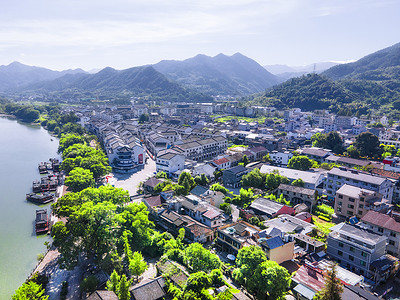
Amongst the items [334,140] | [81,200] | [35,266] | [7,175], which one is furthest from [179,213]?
[334,140]

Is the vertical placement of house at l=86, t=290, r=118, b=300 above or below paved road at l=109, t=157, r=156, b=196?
above

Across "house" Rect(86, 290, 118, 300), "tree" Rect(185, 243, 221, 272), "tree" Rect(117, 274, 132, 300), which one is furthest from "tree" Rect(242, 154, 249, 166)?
"house" Rect(86, 290, 118, 300)

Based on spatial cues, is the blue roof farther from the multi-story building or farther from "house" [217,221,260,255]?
the multi-story building

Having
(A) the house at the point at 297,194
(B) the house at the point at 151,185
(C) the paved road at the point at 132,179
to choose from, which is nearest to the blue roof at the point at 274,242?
(A) the house at the point at 297,194

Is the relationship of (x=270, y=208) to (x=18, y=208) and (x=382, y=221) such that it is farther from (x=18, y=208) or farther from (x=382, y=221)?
(x=18, y=208)

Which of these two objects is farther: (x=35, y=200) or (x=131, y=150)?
(x=131, y=150)

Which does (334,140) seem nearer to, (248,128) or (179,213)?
(248,128)
